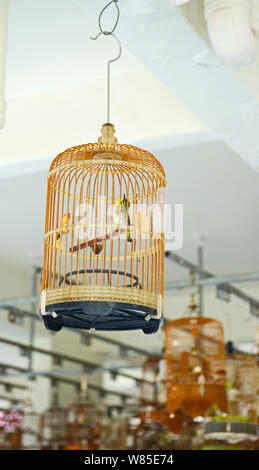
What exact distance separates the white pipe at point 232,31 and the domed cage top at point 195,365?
11.3 ft

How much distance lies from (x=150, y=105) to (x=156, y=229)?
1501 mm

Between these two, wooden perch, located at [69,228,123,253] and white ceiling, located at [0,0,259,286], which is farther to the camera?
white ceiling, located at [0,0,259,286]

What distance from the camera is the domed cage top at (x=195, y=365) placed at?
5863 millimetres

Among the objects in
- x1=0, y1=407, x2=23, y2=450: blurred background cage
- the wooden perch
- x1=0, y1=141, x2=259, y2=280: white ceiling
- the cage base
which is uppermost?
x1=0, y1=141, x2=259, y2=280: white ceiling

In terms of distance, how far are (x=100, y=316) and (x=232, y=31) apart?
1.30 meters

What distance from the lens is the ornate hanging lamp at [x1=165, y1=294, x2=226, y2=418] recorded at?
586cm

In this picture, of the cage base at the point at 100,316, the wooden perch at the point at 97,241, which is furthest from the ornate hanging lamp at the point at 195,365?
the wooden perch at the point at 97,241

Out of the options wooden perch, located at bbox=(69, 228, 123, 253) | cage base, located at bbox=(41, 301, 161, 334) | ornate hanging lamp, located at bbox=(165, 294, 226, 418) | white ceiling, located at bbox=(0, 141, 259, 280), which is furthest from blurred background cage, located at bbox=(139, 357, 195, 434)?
wooden perch, located at bbox=(69, 228, 123, 253)

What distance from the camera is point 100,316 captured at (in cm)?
300

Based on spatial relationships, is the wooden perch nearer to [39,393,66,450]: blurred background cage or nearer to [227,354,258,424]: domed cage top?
[227,354,258,424]: domed cage top

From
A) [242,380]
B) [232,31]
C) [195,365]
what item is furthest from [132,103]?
[242,380]

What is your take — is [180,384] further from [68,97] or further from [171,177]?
[68,97]

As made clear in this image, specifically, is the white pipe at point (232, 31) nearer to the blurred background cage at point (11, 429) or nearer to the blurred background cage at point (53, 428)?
the blurred background cage at point (11, 429)

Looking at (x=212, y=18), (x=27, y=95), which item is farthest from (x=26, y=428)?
(x=212, y=18)
